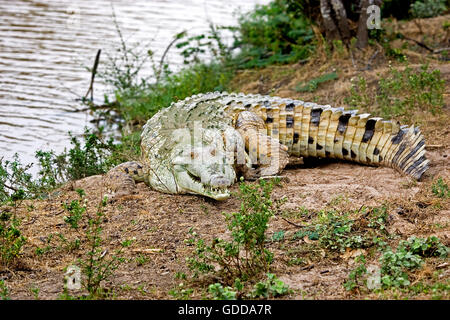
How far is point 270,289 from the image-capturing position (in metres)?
3.48

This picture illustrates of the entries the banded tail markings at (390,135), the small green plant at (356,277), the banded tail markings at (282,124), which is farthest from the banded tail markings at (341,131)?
the small green plant at (356,277)

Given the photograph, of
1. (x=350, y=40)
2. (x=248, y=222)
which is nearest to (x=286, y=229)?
(x=248, y=222)

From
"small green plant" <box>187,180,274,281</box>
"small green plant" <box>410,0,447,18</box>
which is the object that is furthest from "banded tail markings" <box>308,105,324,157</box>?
"small green plant" <box>410,0,447,18</box>

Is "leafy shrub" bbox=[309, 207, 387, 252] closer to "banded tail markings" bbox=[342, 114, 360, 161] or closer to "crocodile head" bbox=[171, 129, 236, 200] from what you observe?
"crocodile head" bbox=[171, 129, 236, 200]

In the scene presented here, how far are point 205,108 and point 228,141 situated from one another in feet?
2.13

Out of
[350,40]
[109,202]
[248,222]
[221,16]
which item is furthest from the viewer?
[221,16]

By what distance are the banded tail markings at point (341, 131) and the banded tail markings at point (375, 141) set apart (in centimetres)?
30

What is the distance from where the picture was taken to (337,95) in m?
8.67

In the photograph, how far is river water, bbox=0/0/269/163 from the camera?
897 centimetres

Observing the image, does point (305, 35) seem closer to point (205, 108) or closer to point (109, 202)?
point (205, 108)

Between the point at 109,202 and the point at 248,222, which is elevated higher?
the point at 248,222

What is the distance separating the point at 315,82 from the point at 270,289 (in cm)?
607

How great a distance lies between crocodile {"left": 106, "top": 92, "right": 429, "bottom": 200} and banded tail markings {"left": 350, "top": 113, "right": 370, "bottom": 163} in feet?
0.04

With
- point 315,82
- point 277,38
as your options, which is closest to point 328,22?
point 315,82
